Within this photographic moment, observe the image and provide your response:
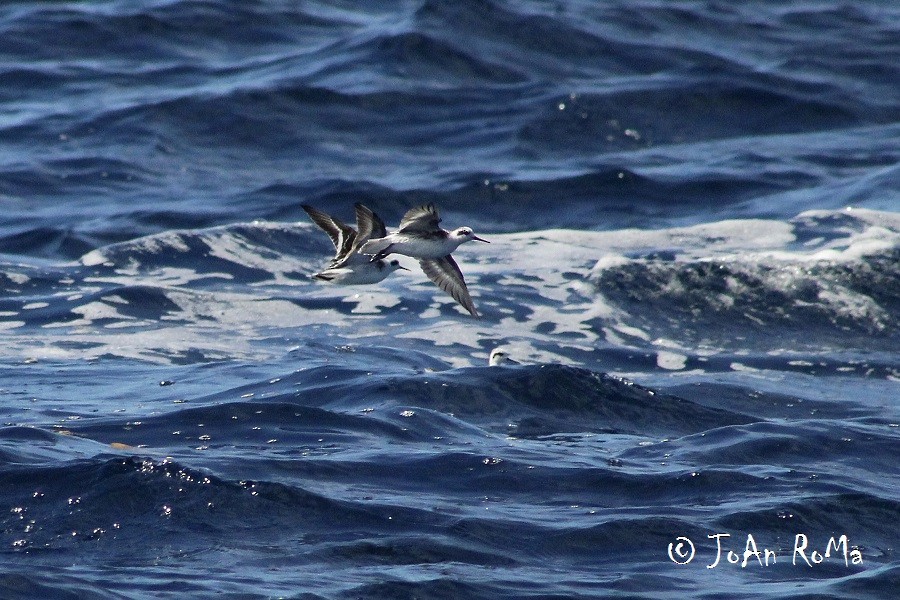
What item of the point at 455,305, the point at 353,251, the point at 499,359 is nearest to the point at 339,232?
the point at 353,251

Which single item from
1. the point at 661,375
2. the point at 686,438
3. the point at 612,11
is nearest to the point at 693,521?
the point at 686,438

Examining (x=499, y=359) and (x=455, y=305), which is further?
(x=455, y=305)

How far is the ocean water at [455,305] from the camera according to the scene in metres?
7.79

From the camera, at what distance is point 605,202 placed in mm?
17984

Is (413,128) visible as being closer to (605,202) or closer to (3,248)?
(605,202)

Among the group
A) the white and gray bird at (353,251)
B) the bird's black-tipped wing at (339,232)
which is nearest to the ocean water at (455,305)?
the white and gray bird at (353,251)

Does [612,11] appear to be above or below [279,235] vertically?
above

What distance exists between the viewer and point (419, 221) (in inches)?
358

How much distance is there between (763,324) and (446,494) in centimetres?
675

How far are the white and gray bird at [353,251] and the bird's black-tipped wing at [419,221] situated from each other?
297 mm

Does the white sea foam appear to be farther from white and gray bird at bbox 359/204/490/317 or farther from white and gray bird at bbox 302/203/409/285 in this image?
white and gray bird at bbox 359/204/490/317
